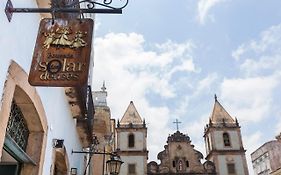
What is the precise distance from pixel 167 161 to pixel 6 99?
98.4 ft

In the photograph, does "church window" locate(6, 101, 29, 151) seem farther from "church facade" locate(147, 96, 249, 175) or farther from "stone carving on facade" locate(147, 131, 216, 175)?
"church facade" locate(147, 96, 249, 175)

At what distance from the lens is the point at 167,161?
32562 millimetres

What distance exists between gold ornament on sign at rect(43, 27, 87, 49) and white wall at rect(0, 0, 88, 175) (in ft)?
1.31

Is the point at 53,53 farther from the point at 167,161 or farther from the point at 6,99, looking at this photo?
the point at 167,161

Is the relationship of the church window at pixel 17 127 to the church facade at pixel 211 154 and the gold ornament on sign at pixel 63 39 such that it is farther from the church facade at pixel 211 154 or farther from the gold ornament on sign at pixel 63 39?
the church facade at pixel 211 154

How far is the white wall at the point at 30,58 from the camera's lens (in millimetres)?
3693

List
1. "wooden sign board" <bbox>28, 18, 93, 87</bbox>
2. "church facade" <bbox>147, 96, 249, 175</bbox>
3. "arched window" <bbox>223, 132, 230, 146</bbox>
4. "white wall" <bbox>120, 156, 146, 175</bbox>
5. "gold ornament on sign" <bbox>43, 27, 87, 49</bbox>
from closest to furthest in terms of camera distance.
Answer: "wooden sign board" <bbox>28, 18, 93, 87</bbox> → "gold ornament on sign" <bbox>43, 27, 87, 49</bbox> → "white wall" <bbox>120, 156, 146, 175</bbox> → "church facade" <bbox>147, 96, 249, 175</bbox> → "arched window" <bbox>223, 132, 230, 146</bbox>

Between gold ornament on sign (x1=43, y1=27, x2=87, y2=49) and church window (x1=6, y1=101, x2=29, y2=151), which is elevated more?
gold ornament on sign (x1=43, y1=27, x2=87, y2=49)

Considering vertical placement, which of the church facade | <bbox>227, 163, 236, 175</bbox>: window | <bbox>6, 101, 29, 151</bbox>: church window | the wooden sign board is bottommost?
<bbox>6, 101, 29, 151</bbox>: church window

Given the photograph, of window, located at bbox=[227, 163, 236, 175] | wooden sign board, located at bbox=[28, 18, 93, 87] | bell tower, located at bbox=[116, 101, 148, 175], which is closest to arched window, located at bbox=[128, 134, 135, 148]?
bell tower, located at bbox=[116, 101, 148, 175]

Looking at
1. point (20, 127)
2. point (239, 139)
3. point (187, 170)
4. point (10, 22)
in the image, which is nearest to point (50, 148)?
point (20, 127)

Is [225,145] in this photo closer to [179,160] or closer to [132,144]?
[179,160]

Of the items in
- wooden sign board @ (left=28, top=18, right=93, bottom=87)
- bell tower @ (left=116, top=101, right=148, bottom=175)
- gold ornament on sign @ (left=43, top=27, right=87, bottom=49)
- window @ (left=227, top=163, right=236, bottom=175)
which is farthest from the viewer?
window @ (left=227, top=163, right=236, bottom=175)

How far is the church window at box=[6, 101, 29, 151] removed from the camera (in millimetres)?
4547
